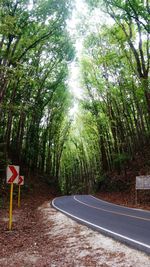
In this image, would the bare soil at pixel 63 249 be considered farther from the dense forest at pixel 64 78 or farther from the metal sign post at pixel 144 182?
the metal sign post at pixel 144 182

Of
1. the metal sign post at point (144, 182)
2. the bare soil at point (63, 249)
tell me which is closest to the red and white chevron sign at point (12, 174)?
the bare soil at point (63, 249)

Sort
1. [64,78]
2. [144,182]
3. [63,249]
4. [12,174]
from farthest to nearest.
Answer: [64,78] < [144,182] < [12,174] < [63,249]

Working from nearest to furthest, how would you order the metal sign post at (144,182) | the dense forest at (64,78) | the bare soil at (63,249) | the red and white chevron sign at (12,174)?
1. the bare soil at (63,249)
2. the red and white chevron sign at (12,174)
3. the dense forest at (64,78)
4. the metal sign post at (144,182)

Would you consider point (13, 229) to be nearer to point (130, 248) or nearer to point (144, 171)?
point (130, 248)

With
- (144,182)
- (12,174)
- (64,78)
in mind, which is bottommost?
(144,182)

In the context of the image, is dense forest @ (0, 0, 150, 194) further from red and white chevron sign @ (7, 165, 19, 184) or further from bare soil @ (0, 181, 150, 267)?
bare soil @ (0, 181, 150, 267)

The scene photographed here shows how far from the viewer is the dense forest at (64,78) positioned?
16.8 m

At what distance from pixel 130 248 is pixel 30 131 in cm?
2673

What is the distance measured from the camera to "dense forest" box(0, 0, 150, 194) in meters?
16.8

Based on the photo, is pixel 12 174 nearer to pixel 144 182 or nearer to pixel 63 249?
pixel 63 249

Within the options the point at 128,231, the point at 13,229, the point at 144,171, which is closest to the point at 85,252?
the point at 128,231

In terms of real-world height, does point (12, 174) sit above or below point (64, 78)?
below

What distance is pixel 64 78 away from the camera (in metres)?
33.3

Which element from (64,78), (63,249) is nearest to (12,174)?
(63,249)
